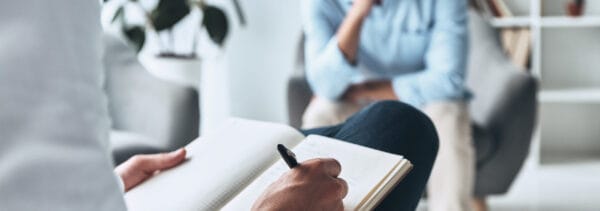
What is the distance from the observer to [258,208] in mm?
571

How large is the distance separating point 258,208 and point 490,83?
1395 mm

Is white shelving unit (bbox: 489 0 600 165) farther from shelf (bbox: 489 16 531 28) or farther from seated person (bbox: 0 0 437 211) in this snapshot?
seated person (bbox: 0 0 437 211)

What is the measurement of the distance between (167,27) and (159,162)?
4.63 ft

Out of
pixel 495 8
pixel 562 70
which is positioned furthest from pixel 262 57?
pixel 562 70

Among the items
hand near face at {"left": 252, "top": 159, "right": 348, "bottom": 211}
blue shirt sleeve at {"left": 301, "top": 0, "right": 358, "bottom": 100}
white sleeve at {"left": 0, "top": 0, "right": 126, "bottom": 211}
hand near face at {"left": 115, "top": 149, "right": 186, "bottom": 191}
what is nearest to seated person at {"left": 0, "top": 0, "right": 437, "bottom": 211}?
white sleeve at {"left": 0, "top": 0, "right": 126, "bottom": 211}

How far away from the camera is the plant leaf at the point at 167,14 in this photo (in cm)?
208

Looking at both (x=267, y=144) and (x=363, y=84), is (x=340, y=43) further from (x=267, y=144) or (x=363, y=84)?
(x=267, y=144)

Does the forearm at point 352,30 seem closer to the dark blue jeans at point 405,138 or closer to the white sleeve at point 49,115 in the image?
the dark blue jeans at point 405,138

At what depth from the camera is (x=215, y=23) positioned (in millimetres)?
2188

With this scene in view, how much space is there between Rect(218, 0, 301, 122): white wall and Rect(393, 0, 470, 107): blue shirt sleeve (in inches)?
35.3

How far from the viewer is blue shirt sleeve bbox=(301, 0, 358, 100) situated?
1.68 m

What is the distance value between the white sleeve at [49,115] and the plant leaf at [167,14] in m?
1.76

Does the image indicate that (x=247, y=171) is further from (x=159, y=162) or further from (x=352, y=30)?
(x=352, y=30)

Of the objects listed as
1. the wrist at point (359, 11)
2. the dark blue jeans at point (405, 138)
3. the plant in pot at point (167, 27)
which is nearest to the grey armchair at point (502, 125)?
the wrist at point (359, 11)
